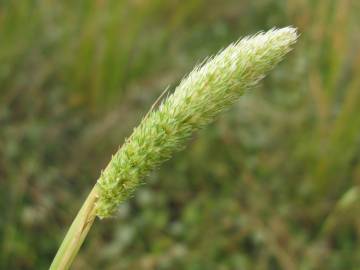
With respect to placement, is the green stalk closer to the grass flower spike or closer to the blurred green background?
the grass flower spike

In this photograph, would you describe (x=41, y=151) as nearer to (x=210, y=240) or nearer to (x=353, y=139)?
(x=210, y=240)

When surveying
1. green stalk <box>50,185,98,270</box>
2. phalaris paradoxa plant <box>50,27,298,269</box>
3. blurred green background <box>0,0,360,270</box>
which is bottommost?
blurred green background <box>0,0,360,270</box>

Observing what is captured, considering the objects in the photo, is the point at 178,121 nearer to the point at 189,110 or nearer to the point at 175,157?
the point at 189,110

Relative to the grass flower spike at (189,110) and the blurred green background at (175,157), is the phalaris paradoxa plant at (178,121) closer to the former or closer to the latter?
the grass flower spike at (189,110)

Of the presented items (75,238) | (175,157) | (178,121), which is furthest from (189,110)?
(175,157)

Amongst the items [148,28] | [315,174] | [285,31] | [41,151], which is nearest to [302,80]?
[315,174]

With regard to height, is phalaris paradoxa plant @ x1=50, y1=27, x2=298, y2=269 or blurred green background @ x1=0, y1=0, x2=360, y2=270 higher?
phalaris paradoxa plant @ x1=50, y1=27, x2=298, y2=269

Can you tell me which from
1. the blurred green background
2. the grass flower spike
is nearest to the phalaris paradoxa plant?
the grass flower spike
